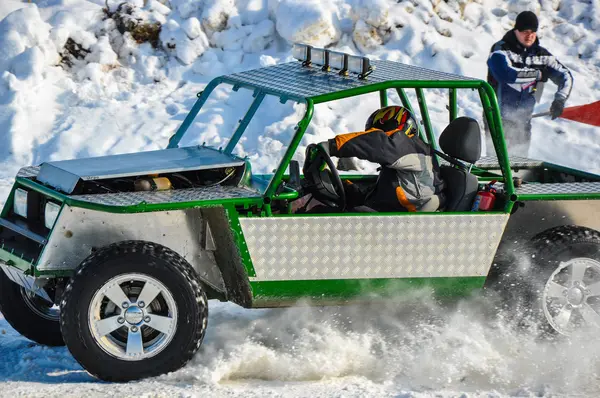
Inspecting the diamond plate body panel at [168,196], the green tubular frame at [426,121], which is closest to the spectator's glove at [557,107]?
the green tubular frame at [426,121]

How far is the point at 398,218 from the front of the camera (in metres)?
5.57

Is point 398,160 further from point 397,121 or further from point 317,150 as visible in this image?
point 317,150

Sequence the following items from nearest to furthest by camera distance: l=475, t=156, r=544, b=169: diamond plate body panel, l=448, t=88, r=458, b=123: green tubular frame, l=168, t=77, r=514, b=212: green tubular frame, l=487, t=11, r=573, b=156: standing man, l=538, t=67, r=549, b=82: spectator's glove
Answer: l=168, t=77, r=514, b=212: green tubular frame < l=448, t=88, r=458, b=123: green tubular frame < l=475, t=156, r=544, b=169: diamond plate body panel < l=487, t=11, r=573, b=156: standing man < l=538, t=67, r=549, b=82: spectator's glove

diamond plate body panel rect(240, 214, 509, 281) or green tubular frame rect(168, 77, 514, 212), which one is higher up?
green tubular frame rect(168, 77, 514, 212)

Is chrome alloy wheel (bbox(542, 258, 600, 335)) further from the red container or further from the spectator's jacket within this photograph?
the spectator's jacket

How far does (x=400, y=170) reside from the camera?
19.4ft

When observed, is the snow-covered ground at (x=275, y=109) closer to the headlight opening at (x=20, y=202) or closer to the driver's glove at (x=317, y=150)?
the headlight opening at (x=20, y=202)

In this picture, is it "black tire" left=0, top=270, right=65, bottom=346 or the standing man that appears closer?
"black tire" left=0, top=270, right=65, bottom=346

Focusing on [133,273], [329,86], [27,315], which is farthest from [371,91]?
[27,315]

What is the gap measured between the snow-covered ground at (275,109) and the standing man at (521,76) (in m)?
1.11

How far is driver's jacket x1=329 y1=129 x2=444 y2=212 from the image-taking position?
5.73 meters

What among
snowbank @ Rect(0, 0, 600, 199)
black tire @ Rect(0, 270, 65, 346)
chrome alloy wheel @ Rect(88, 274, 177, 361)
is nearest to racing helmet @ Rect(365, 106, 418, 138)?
chrome alloy wheel @ Rect(88, 274, 177, 361)

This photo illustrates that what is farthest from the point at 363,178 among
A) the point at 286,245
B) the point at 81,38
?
the point at 81,38

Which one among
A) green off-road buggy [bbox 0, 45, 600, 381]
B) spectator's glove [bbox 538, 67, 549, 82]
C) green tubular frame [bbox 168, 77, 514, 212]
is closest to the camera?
green off-road buggy [bbox 0, 45, 600, 381]
